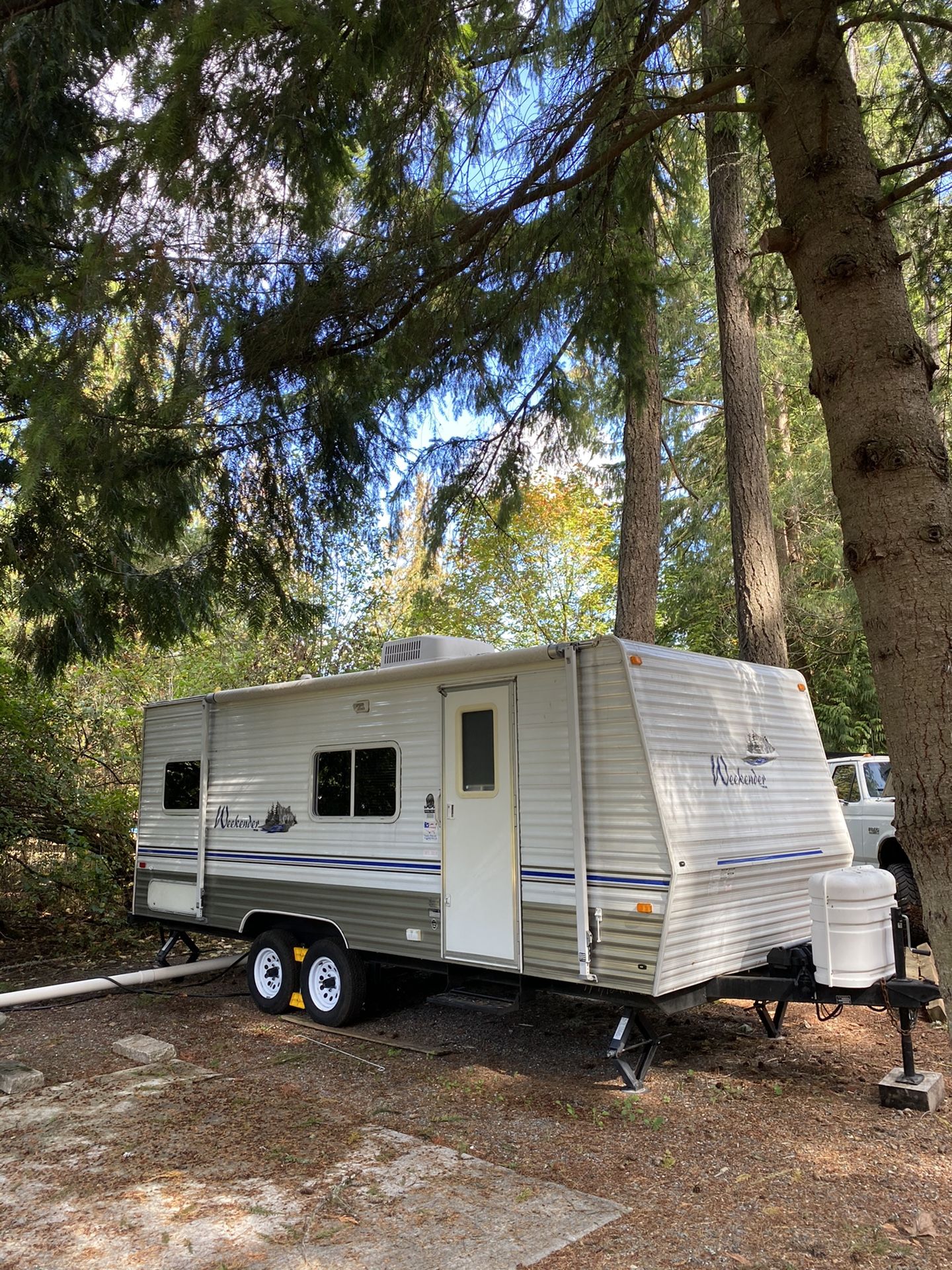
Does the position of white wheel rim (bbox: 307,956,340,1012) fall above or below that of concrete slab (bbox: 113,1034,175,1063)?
above

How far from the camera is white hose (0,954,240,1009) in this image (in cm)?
677

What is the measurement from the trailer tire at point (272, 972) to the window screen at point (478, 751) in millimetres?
2244

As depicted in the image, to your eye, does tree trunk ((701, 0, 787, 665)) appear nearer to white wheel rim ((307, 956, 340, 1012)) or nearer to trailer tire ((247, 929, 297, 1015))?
white wheel rim ((307, 956, 340, 1012))

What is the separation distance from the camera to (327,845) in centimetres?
695

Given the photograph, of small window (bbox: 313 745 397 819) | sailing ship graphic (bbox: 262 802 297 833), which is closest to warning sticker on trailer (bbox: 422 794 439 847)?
small window (bbox: 313 745 397 819)

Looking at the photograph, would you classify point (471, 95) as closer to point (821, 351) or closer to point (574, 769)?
point (821, 351)

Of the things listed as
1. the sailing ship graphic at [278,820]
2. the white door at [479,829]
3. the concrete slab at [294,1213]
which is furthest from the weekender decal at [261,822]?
the concrete slab at [294,1213]

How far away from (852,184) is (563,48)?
2518 mm

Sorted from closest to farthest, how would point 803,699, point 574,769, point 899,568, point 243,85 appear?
point 899,568 → point 243,85 → point 574,769 → point 803,699

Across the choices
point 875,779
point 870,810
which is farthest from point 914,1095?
point 875,779

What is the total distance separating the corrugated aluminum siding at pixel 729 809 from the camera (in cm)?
520

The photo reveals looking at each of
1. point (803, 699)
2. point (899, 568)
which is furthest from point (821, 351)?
point (803, 699)

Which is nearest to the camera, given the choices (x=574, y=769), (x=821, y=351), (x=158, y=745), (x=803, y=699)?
(x=821, y=351)

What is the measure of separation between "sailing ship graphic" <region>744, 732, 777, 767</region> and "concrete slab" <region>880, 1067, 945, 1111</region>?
74.0 inches
